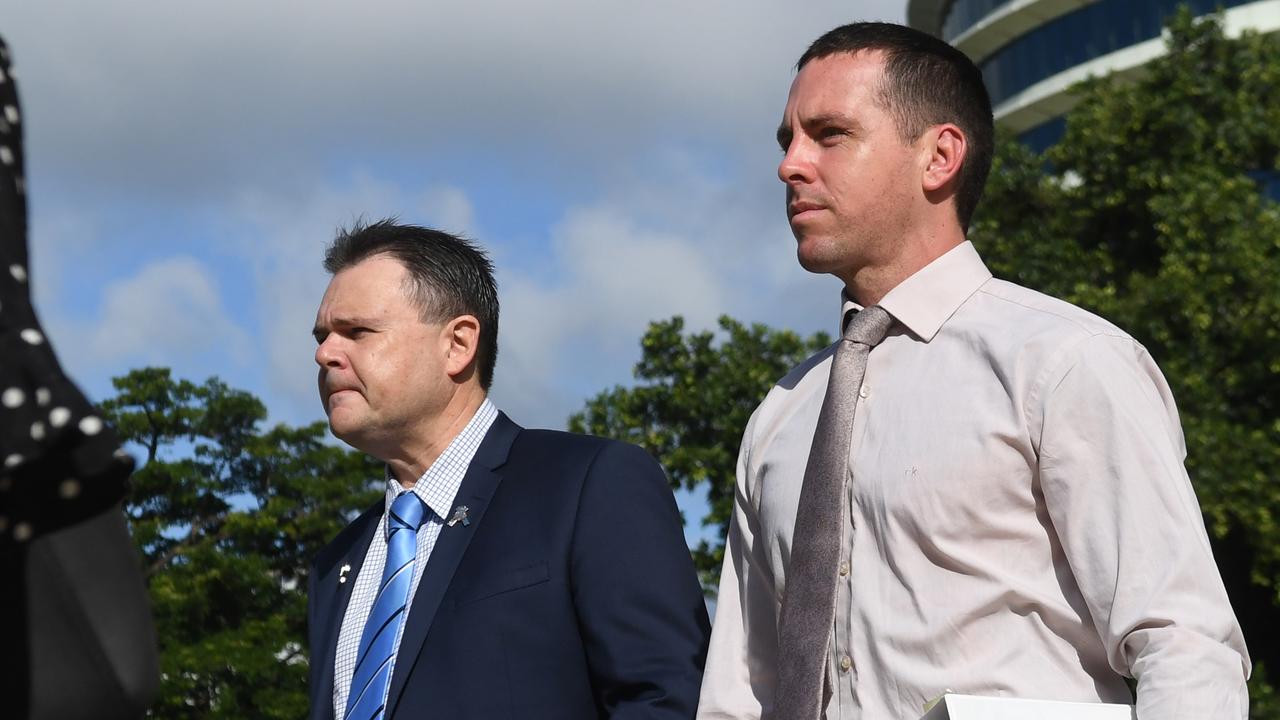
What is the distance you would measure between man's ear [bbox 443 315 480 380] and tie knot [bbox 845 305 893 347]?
1.67 meters

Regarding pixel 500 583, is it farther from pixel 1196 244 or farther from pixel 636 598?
pixel 1196 244

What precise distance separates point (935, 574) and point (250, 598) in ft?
58.0

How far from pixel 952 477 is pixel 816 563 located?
32 cm

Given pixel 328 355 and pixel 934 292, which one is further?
pixel 328 355

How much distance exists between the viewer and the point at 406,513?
439cm

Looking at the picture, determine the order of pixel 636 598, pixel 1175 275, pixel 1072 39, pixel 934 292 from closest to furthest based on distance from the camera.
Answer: pixel 934 292, pixel 636 598, pixel 1175 275, pixel 1072 39

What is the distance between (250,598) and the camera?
766 inches

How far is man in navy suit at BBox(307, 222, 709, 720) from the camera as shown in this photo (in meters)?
3.89

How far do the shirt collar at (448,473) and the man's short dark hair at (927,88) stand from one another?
5.36ft

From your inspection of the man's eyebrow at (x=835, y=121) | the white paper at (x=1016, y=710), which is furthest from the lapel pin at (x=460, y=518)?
the white paper at (x=1016, y=710)

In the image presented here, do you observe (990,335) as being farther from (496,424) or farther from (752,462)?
(496,424)

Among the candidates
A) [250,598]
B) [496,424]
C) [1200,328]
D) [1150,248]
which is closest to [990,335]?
[496,424]

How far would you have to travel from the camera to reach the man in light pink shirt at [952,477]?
273 centimetres

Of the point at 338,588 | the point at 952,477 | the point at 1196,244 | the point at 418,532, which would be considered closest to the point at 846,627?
the point at 952,477
